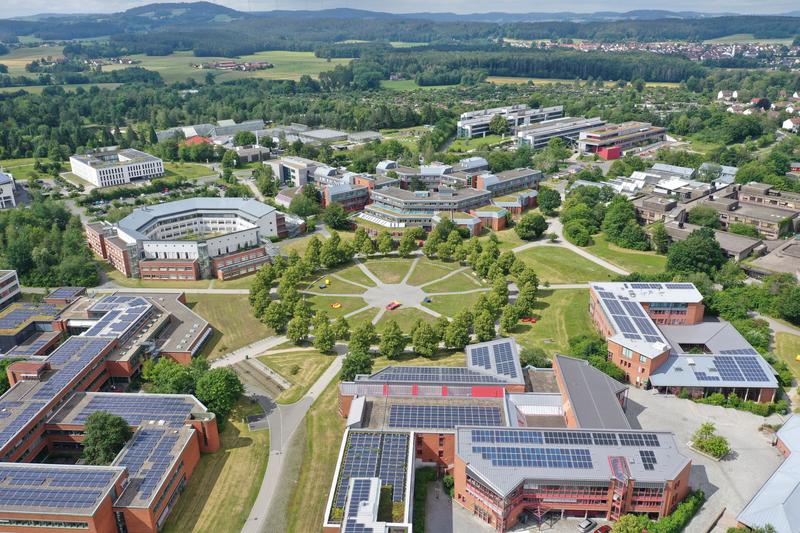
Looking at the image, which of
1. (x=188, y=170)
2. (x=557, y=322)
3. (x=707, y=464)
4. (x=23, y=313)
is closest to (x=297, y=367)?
(x=557, y=322)

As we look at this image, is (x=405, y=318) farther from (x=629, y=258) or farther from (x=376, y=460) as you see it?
(x=629, y=258)

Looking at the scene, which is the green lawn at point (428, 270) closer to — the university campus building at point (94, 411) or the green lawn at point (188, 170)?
the university campus building at point (94, 411)

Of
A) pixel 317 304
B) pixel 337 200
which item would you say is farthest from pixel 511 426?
pixel 337 200

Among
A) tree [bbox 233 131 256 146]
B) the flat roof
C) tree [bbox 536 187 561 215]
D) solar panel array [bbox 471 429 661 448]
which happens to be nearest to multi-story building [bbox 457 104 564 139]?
tree [bbox 233 131 256 146]

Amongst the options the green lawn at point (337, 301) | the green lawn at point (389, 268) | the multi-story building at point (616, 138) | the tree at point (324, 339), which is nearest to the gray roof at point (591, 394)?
the tree at point (324, 339)

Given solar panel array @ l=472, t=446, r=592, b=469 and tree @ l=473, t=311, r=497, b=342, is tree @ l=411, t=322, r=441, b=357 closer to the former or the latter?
tree @ l=473, t=311, r=497, b=342

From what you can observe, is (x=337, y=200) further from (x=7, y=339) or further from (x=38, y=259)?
(x=7, y=339)
